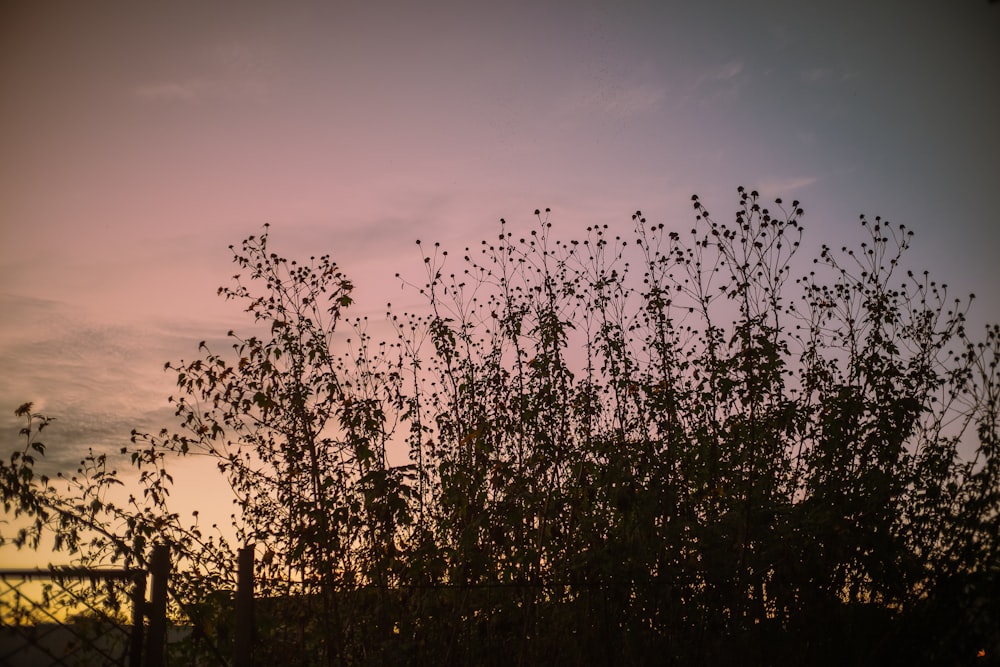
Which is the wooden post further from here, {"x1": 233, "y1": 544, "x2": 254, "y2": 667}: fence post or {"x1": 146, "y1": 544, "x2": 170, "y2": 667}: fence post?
{"x1": 233, "y1": 544, "x2": 254, "y2": 667}: fence post

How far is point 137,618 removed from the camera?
3.62 meters

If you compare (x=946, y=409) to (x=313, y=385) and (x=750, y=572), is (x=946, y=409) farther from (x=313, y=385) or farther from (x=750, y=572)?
(x=313, y=385)

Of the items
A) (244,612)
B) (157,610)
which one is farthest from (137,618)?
(244,612)

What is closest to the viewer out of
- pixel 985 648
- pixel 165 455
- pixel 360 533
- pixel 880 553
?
pixel 985 648

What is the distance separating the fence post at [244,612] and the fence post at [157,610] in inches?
13.0

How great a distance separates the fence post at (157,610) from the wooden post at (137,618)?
0.06 metres

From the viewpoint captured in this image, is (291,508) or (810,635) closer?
(810,635)

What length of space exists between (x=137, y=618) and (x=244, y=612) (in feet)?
1.59

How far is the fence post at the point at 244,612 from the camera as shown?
144 inches

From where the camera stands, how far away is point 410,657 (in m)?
5.34

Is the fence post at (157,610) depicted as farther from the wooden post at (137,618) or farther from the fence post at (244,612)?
the fence post at (244,612)

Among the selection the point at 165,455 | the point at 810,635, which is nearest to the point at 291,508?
the point at 165,455

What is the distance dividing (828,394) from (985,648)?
2.10 m

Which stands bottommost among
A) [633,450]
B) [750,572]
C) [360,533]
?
[750,572]
